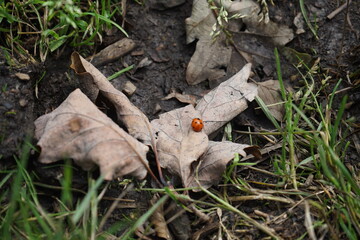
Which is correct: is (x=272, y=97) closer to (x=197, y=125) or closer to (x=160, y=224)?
(x=197, y=125)

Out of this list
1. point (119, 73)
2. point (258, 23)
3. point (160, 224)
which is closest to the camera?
point (160, 224)

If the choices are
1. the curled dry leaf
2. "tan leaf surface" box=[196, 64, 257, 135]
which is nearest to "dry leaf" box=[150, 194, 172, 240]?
"tan leaf surface" box=[196, 64, 257, 135]

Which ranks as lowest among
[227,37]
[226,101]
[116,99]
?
[226,101]

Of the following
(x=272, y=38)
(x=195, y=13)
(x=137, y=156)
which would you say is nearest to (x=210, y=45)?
(x=195, y=13)

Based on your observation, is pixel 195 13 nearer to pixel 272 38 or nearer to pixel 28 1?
pixel 272 38

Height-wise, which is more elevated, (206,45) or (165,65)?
(206,45)

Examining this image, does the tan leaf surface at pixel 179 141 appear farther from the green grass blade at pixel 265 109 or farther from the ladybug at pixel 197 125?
the green grass blade at pixel 265 109

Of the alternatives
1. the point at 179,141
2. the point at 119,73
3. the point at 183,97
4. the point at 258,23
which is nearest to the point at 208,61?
the point at 183,97
